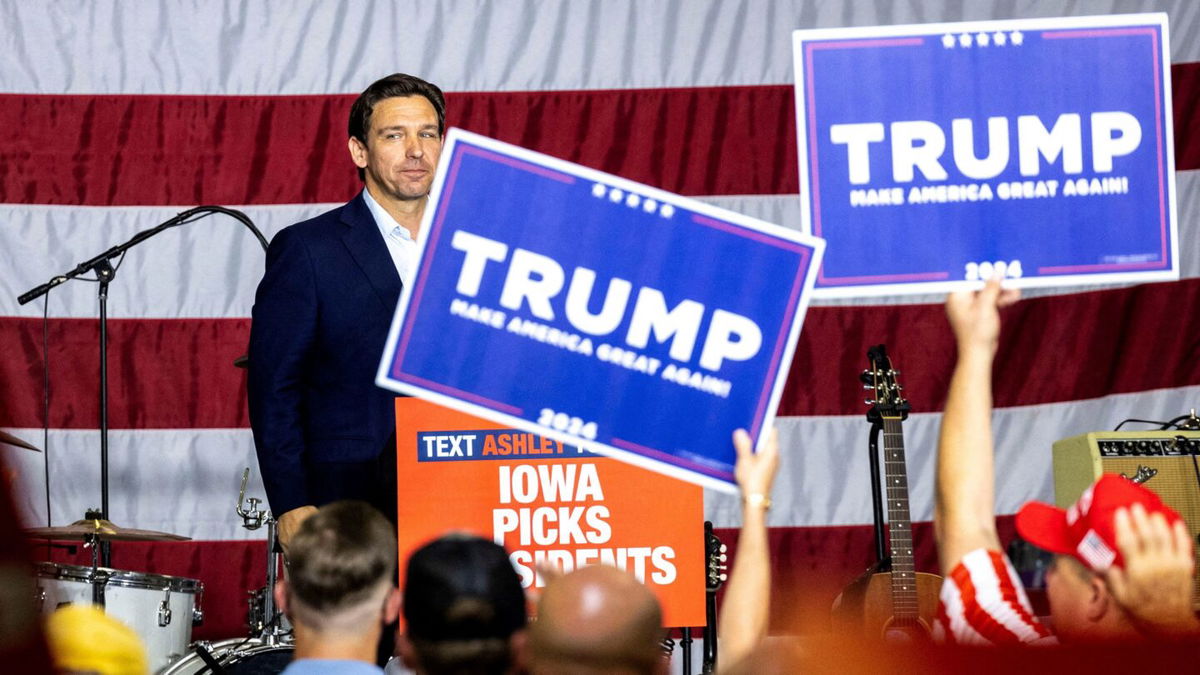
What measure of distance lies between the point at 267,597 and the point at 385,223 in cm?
135

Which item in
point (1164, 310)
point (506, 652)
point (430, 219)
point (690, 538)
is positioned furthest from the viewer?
point (1164, 310)

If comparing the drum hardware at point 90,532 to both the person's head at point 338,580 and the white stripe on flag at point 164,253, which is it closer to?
the white stripe on flag at point 164,253

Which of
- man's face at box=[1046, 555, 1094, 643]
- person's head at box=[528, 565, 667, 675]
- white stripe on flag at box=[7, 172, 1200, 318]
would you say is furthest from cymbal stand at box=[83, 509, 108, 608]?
man's face at box=[1046, 555, 1094, 643]

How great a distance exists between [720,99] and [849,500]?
135cm

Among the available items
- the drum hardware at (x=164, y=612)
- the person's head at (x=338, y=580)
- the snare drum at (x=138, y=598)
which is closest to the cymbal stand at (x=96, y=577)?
the snare drum at (x=138, y=598)

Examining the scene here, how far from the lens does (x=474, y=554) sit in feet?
4.94

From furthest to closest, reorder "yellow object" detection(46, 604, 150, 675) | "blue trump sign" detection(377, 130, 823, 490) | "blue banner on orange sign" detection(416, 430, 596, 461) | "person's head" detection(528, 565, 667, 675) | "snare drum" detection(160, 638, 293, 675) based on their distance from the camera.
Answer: "snare drum" detection(160, 638, 293, 675), "blue banner on orange sign" detection(416, 430, 596, 461), "blue trump sign" detection(377, 130, 823, 490), "person's head" detection(528, 565, 667, 675), "yellow object" detection(46, 604, 150, 675)

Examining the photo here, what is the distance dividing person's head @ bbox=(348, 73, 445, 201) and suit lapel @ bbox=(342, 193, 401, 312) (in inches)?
3.0

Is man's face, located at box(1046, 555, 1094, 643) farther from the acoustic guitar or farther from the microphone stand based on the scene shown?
A: the microphone stand

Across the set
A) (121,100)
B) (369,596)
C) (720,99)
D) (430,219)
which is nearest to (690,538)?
(430,219)

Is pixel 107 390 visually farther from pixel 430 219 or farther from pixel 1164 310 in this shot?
pixel 1164 310

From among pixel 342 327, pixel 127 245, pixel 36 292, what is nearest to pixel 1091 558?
pixel 342 327

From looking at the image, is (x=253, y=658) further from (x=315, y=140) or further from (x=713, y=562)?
(x=315, y=140)

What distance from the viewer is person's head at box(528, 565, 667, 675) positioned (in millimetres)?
1312
